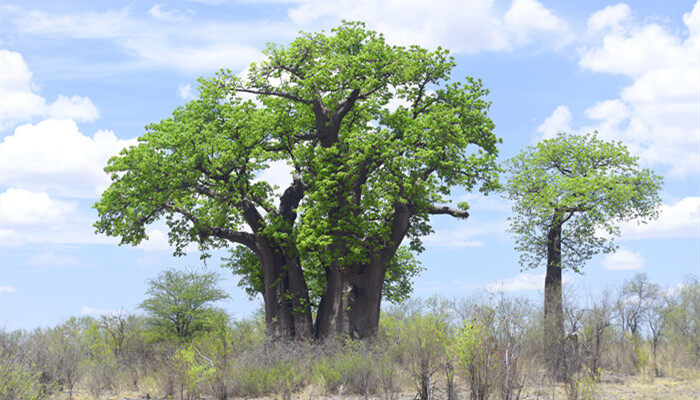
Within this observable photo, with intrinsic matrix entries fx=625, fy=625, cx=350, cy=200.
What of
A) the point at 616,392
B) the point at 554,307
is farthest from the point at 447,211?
the point at 616,392

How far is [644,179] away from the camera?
25.7 meters

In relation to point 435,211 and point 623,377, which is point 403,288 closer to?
point 435,211

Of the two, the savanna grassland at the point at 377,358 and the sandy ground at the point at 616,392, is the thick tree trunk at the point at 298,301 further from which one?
the sandy ground at the point at 616,392

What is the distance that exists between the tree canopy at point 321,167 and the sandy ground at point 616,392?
6.04m

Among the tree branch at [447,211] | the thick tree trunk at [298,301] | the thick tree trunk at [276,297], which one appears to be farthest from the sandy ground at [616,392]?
the thick tree trunk at [298,301]

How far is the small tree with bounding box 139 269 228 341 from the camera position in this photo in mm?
29016

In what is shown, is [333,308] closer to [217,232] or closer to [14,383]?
[217,232]

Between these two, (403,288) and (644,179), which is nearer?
(644,179)

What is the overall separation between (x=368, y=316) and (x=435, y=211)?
14.7 ft

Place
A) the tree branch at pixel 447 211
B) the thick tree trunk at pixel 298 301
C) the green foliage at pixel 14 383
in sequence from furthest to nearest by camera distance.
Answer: the thick tree trunk at pixel 298 301 → the tree branch at pixel 447 211 → the green foliage at pixel 14 383

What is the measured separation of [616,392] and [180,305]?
61.8 feet

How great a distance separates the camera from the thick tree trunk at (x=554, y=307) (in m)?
20.4

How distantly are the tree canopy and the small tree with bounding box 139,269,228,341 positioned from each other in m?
5.30

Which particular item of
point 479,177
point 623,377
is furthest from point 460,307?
point 623,377
